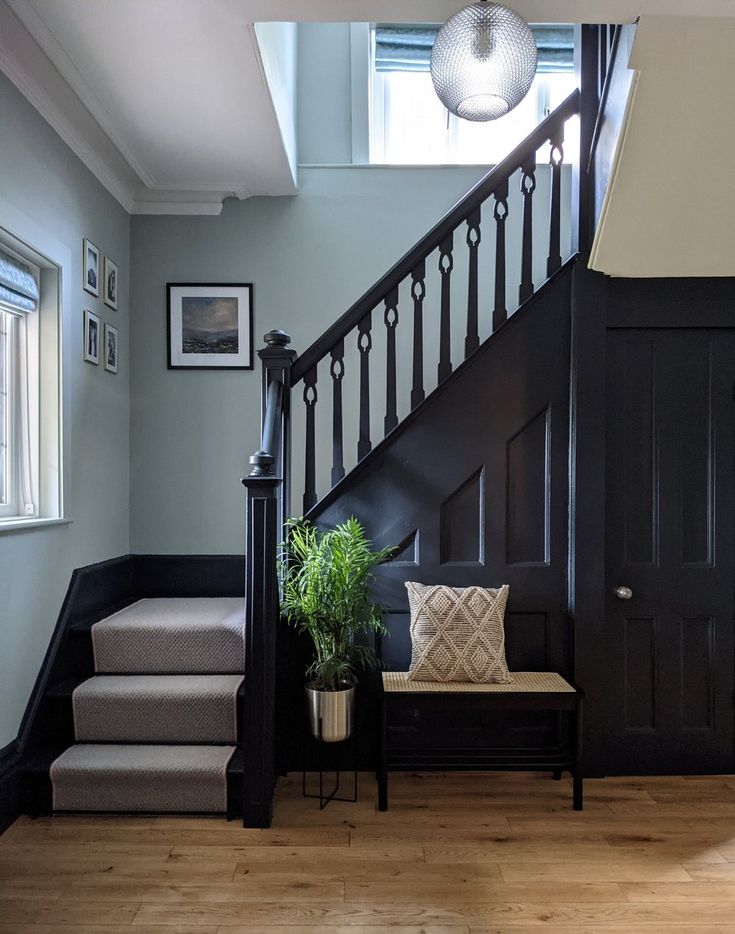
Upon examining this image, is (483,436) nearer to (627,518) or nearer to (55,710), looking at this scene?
(627,518)

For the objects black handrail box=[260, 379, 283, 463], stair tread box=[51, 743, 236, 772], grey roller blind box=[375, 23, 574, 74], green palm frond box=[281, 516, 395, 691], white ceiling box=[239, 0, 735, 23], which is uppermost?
grey roller blind box=[375, 23, 574, 74]

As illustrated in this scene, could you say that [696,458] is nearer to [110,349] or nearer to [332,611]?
[332,611]

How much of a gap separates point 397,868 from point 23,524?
6.68 feet

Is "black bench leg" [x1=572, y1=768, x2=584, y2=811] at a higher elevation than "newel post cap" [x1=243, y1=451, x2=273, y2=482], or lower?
lower

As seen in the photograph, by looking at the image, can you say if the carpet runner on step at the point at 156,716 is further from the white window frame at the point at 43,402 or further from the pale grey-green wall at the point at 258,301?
the pale grey-green wall at the point at 258,301

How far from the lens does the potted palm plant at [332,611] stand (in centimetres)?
287

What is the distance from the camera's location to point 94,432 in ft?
12.2

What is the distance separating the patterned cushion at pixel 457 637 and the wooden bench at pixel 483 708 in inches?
1.9

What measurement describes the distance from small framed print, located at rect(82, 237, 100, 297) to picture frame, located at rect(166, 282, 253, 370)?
1.88 feet

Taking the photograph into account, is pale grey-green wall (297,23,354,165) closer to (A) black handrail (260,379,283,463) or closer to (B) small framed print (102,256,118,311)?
(B) small framed print (102,256,118,311)

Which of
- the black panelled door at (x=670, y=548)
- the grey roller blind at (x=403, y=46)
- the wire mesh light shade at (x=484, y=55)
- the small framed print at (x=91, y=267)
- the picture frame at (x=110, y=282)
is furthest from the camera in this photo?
the grey roller blind at (x=403, y=46)

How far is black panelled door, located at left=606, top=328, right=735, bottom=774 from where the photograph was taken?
332cm

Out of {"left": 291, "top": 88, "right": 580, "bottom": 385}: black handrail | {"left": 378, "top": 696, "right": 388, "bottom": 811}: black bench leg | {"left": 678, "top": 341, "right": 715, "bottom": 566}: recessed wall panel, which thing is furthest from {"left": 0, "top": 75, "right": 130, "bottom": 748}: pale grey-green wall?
{"left": 678, "top": 341, "right": 715, "bottom": 566}: recessed wall panel

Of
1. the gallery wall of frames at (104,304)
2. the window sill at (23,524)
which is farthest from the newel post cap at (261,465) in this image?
the gallery wall of frames at (104,304)
